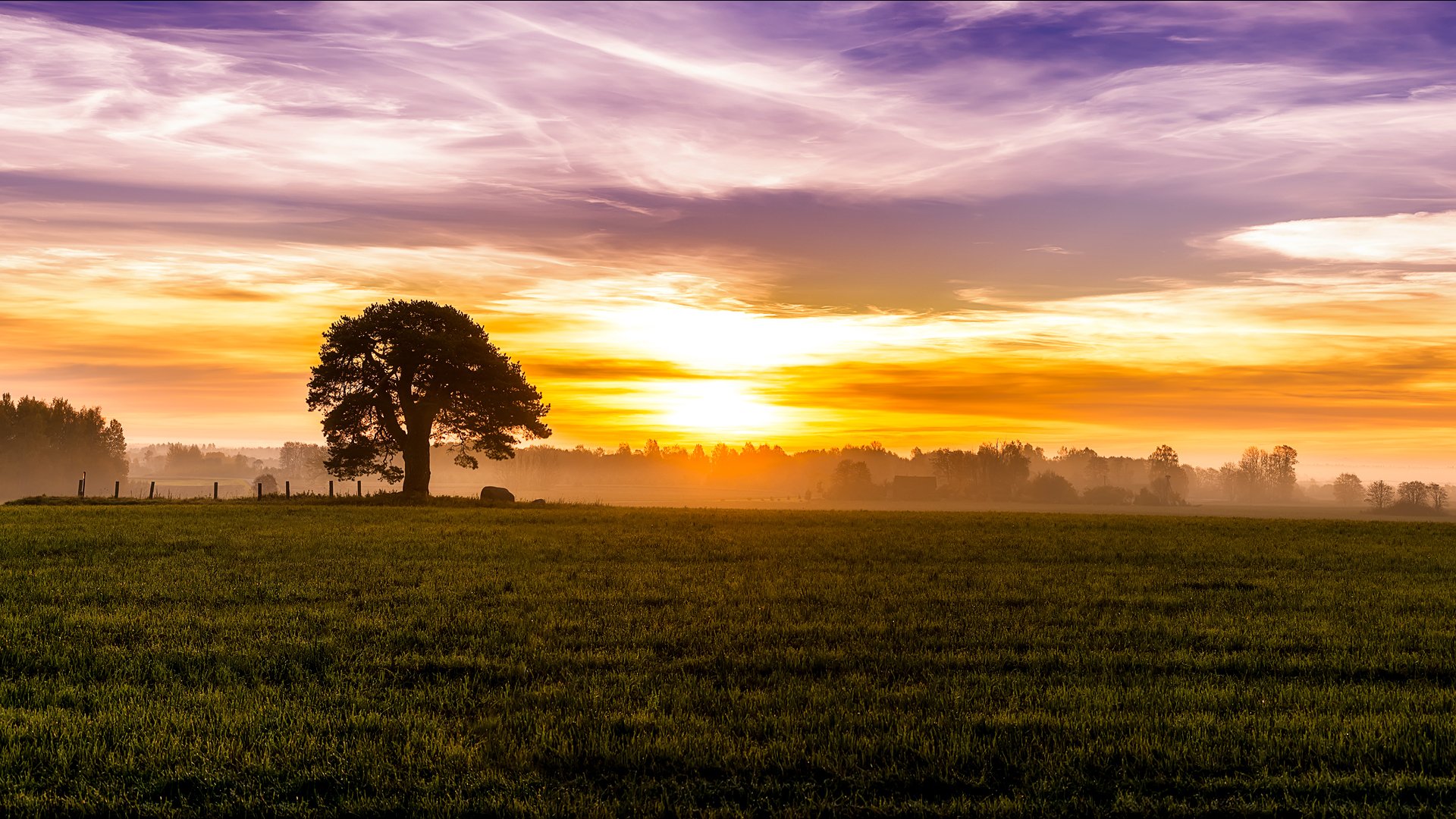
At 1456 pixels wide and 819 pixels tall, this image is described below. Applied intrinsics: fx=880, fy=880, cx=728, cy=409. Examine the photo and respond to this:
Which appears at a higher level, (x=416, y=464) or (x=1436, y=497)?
(x=416, y=464)

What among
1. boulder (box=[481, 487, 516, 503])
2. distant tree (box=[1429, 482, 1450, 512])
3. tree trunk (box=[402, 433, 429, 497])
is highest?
tree trunk (box=[402, 433, 429, 497])

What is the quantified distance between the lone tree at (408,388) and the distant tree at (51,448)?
520 ft

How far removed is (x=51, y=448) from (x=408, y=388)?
173500mm

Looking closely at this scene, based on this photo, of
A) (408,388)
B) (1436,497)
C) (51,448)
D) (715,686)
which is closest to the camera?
(715,686)

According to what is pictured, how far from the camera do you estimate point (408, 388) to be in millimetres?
54406

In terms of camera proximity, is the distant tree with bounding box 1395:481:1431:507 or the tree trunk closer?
the tree trunk

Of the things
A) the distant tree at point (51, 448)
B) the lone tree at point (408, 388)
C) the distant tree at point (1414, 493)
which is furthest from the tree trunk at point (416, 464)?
the distant tree at point (1414, 493)

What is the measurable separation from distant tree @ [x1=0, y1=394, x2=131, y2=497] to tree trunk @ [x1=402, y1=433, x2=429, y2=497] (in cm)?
16165

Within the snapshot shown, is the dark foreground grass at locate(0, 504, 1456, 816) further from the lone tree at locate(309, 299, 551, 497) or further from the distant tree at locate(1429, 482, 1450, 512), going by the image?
the distant tree at locate(1429, 482, 1450, 512)

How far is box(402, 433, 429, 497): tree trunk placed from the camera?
54.3 meters

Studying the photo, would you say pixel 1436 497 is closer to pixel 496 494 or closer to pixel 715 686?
pixel 496 494

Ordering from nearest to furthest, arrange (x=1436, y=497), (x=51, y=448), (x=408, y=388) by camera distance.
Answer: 1. (x=408, y=388)
2. (x=51, y=448)
3. (x=1436, y=497)

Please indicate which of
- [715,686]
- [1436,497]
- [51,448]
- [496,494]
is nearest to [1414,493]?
[1436,497]

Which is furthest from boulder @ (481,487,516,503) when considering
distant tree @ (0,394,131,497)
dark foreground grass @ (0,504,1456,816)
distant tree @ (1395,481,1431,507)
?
distant tree @ (1395,481,1431,507)
